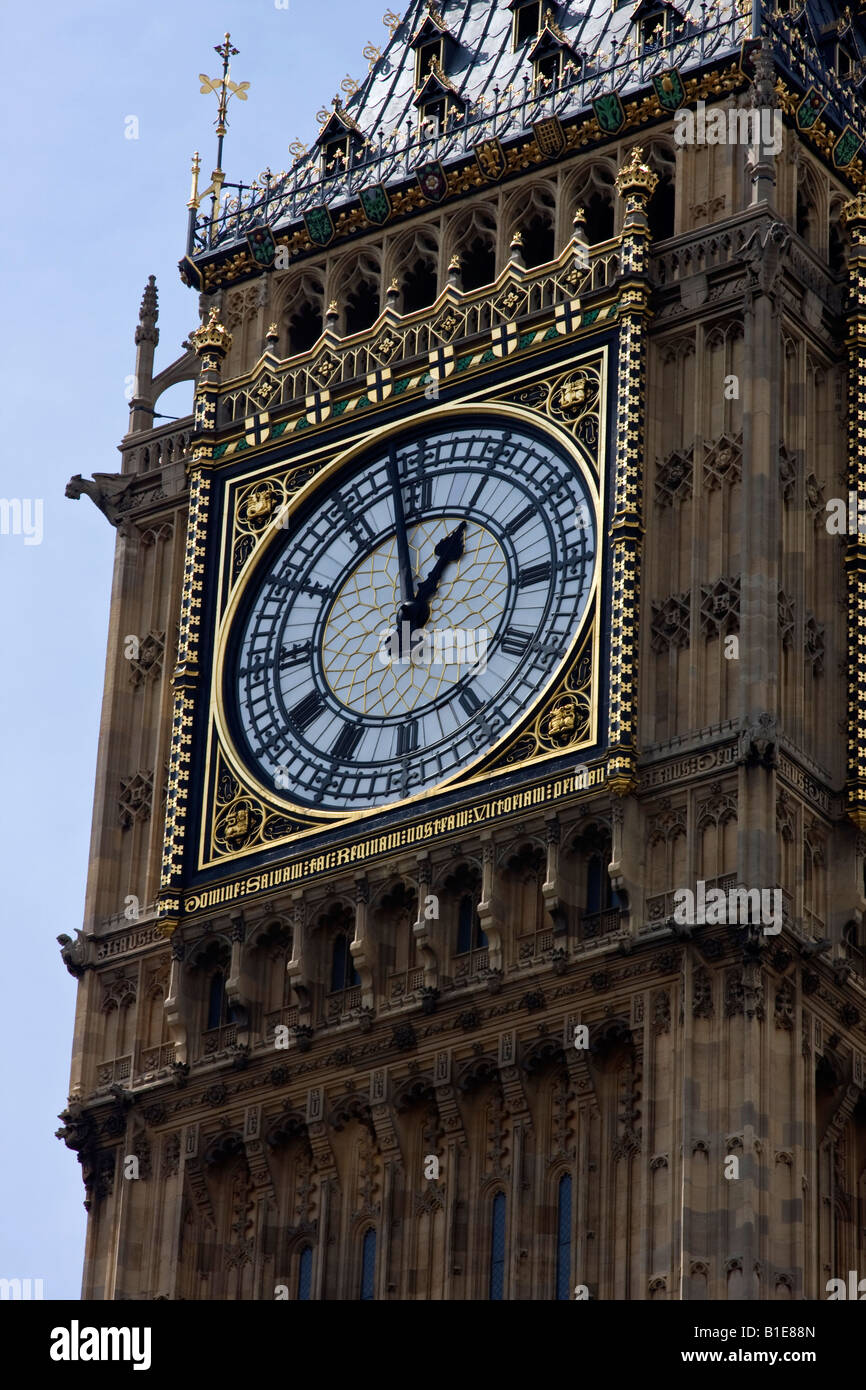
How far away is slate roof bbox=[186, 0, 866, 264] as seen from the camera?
160 feet

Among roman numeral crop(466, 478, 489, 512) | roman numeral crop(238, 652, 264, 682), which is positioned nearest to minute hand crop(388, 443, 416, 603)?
roman numeral crop(466, 478, 489, 512)

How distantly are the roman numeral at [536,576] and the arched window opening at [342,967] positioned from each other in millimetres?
3847

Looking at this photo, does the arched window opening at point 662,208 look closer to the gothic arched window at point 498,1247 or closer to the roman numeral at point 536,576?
the roman numeral at point 536,576

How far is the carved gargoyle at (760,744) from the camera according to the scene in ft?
142

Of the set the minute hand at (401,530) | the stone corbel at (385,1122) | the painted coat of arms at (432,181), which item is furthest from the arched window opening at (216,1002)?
the painted coat of arms at (432,181)

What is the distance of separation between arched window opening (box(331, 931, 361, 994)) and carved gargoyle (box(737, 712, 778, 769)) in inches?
175

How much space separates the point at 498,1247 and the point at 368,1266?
1.40 metres

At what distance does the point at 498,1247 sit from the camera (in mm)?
43125

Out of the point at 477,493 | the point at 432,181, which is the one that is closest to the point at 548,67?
the point at 432,181

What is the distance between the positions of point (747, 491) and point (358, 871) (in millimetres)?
5199
